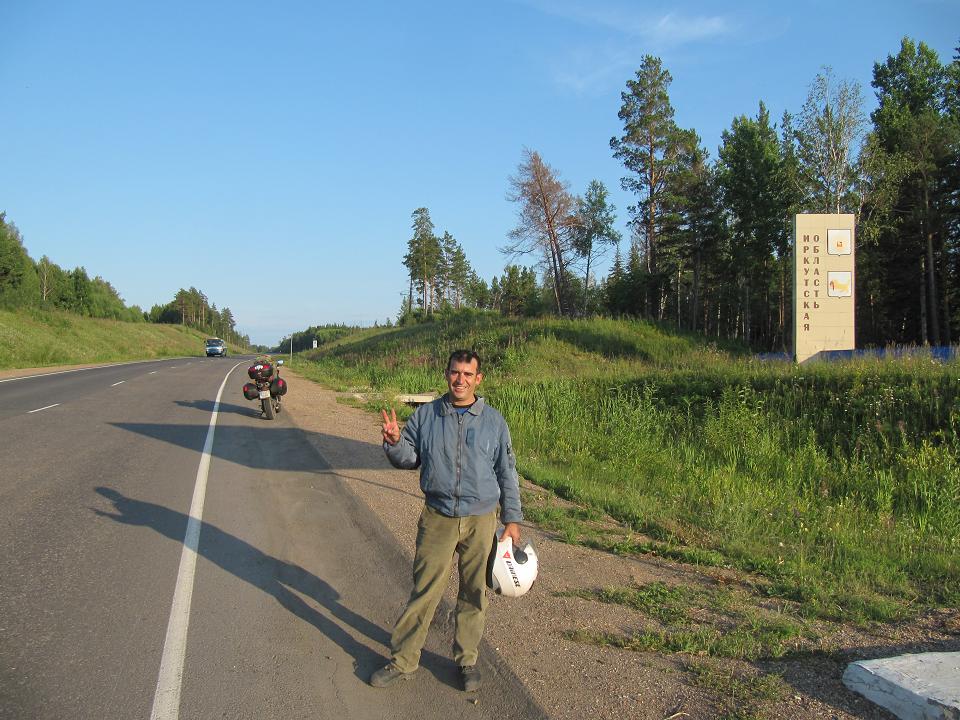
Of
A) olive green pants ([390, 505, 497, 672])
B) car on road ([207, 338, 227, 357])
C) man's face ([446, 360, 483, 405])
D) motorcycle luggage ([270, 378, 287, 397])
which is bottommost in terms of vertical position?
olive green pants ([390, 505, 497, 672])

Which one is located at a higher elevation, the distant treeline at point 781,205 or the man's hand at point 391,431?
the distant treeline at point 781,205

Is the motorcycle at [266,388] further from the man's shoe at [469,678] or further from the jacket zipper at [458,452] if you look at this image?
the man's shoe at [469,678]

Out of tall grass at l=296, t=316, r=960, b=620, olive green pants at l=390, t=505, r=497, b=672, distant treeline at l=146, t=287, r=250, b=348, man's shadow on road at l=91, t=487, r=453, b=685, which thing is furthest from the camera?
distant treeline at l=146, t=287, r=250, b=348

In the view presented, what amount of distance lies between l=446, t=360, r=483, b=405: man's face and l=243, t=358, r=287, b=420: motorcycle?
11991 millimetres

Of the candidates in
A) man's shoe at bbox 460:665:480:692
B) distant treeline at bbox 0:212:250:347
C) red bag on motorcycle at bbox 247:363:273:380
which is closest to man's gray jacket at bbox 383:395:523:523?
man's shoe at bbox 460:665:480:692

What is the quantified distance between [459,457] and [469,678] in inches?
49.0

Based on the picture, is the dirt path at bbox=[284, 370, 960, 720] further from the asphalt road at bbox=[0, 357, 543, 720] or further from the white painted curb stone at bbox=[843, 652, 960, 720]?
the asphalt road at bbox=[0, 357, 543, 720]

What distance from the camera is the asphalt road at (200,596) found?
11.9 feet

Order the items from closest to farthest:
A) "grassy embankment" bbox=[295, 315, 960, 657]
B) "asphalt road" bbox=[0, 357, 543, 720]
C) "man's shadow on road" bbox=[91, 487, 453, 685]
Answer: "asphalt road" bbox=[0, 357, 543, 720], "man's shadow on road" bbox=[91, 487, 453, 685], "grassy embankment" bbox=[295, 315, 960, 657]

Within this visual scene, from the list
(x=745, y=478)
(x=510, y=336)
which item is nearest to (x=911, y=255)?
(x=510, y=336)

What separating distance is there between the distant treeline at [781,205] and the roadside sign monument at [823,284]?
1414 centimetres

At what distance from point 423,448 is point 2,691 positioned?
102 inches

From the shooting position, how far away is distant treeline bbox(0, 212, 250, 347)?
183ft

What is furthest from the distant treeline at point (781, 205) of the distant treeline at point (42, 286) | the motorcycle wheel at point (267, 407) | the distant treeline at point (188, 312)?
the distant treeline at point (188, 312)
